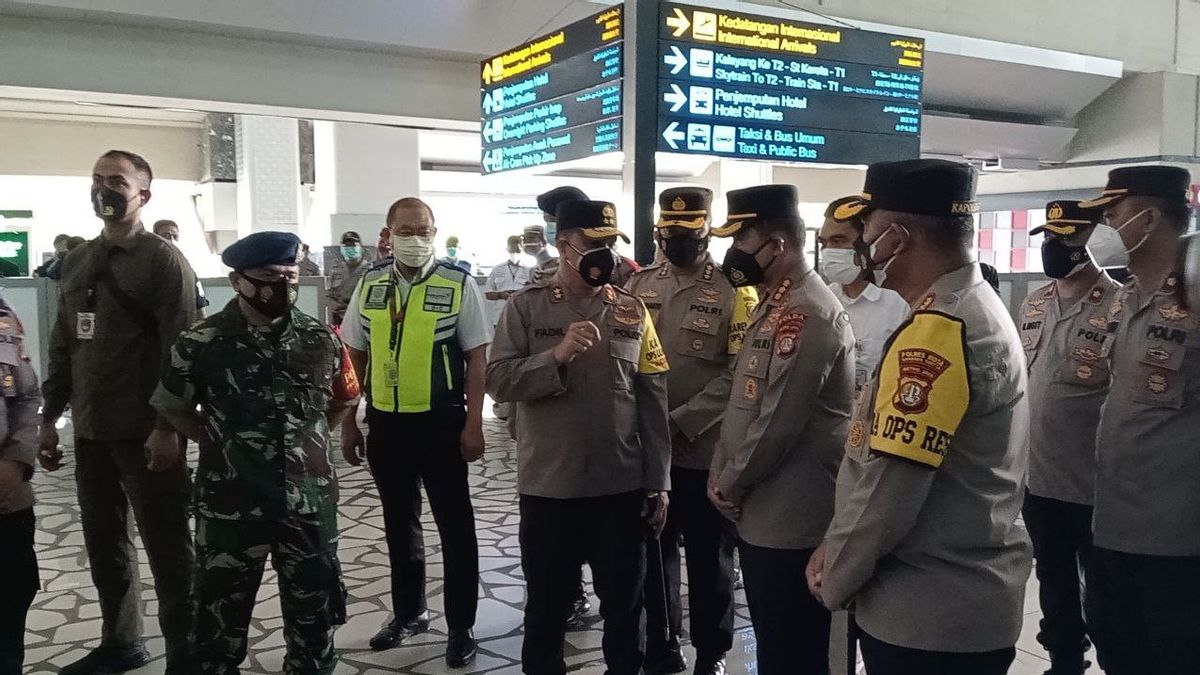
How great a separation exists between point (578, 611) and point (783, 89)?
2992 millimetres

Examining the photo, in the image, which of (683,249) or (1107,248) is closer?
(1107,248)

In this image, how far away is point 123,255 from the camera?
2832mm

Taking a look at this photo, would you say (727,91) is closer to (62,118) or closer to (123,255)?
(123,255)

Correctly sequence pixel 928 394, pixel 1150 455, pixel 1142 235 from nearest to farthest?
1. pixel 928 394
2. pixel 1150 455
3. pixel 1142 235

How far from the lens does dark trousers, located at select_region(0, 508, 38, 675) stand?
2295mm

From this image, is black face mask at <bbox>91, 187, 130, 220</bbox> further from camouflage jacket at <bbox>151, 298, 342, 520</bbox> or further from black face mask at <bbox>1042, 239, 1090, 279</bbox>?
black face mask at <bbox>1042, 239, 1090, 279</bbox>

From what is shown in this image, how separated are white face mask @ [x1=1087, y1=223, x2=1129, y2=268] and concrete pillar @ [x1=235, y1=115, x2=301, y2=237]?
10.3 metres

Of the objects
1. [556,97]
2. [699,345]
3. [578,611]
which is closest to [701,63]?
[556,97]

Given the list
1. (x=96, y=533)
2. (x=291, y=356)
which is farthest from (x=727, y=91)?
(x=96, y=533)

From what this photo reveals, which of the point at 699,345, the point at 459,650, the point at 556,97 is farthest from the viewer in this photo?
the point at 556,97

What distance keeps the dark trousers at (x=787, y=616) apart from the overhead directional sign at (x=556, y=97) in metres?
2.77

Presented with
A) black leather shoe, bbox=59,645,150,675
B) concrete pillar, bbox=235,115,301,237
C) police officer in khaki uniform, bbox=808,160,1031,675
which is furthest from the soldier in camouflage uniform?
concrete pillar, bbox=235,115,301,237

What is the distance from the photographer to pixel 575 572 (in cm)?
250

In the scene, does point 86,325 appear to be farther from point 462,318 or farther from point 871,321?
point 871,321
